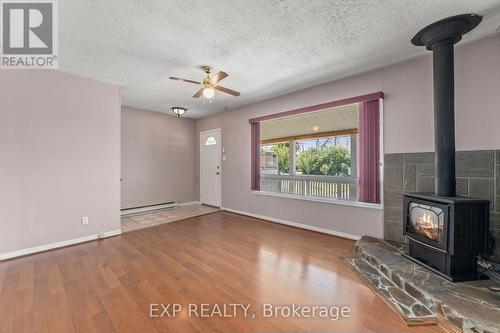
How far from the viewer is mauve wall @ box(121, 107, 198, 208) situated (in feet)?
17.4

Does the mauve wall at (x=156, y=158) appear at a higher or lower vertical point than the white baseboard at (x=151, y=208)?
higher

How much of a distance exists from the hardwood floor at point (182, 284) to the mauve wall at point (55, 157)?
40 centimetres

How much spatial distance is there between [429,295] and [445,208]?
32.5 inches

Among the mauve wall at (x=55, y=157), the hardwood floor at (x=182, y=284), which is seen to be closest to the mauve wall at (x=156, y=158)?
the mauve wall at (x=55, y=157)

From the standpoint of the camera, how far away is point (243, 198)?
17.2 feet

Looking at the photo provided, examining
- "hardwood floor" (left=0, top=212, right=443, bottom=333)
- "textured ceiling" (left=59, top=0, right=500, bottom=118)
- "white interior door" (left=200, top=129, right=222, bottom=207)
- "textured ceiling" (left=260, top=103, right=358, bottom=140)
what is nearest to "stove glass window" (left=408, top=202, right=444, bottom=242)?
"hardwood floor" (left=0, top=212, right=443, bottom=333)

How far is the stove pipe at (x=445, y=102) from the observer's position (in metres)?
2.21

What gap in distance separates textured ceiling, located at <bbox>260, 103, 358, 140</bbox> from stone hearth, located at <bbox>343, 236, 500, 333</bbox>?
2.34 metres

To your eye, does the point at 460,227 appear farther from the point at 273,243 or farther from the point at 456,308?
→ the point at 273,243

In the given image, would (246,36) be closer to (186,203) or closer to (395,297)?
(395,297)

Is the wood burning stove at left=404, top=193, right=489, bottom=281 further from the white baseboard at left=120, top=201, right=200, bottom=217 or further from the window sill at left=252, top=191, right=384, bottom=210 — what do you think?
the white baseboard at left=120, top=201, right=200, bottom=217

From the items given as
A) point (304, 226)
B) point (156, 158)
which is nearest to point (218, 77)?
point (304, 226)

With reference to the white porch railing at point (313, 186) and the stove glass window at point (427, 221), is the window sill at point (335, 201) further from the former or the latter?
the stove glass window at point (427, 221)

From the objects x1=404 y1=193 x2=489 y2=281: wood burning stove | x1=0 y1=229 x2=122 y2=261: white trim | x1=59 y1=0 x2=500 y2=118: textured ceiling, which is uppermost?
x1=59 y1=0 x2=500 y2=118: textured ceiling
